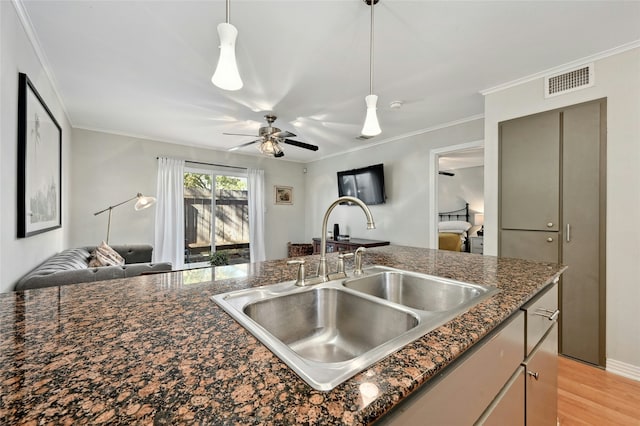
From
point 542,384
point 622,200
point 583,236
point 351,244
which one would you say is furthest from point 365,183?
point 542,384

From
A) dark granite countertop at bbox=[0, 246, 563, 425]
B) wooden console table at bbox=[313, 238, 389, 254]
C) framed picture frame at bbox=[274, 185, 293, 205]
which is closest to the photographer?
dark granite countertop at bbox=[0, 246, 563, 425]

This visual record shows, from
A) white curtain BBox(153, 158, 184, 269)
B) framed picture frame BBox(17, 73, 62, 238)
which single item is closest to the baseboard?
framed picture frame BBox(17, 73, 62, 238)

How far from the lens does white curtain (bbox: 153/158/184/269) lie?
4.27 metres

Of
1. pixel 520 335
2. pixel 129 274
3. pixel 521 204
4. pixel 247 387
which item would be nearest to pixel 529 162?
pixel 521 204

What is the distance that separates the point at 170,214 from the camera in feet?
14.3

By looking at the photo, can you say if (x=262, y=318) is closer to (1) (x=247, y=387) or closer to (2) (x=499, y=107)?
(1) (x=247, y=387)

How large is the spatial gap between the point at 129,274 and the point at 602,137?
3850 millimetres

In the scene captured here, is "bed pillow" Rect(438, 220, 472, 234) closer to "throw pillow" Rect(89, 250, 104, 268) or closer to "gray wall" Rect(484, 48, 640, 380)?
"gray wall" Rect(484, 48, 640, 380)

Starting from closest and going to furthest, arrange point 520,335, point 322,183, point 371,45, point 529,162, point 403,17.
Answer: point 520,335 < point 403,17 < point 371,45 < point 529,162 < point 322,183

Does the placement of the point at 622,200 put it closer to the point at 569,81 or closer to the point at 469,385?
the point at 569,81

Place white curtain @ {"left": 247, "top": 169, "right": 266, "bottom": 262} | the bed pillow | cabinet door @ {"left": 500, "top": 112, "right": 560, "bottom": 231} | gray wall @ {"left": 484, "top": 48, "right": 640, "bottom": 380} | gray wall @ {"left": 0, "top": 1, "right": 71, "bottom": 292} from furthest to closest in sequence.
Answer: the bed pillow
white curtain @ {"left": 247, "top": 169, "right": 266, "bottom": 262}
cabinet door @ {"left": 500, "top": 112, "right": 560, "bottom": 231}
gray wall @ {"left": 484, "top": 48, "right": 640, "bottom": 380}
gray wall @ {"left": 0, "top": 1, "right": 71, "bottom": 292}

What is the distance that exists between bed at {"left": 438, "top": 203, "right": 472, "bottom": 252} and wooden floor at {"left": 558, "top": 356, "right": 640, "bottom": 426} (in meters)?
3.33

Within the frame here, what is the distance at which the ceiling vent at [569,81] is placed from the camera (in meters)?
2.11

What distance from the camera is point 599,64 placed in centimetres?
206
